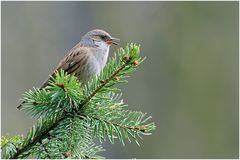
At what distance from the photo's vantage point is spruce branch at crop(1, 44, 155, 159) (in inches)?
90.7

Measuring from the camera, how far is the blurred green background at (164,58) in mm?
10766

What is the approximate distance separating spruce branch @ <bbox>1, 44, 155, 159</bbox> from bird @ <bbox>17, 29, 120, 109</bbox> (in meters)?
1.06

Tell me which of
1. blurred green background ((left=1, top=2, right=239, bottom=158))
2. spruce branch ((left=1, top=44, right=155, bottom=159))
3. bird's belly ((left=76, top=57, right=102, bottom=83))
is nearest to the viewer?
spruce branch ((left=1, top=44, right=155, bottom=159))

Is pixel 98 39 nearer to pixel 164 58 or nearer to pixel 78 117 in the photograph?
pixel 78 117

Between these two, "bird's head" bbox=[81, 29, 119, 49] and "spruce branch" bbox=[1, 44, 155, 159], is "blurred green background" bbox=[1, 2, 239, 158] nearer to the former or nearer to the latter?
"bird's head" bbox=[81, 29, 119, 49]

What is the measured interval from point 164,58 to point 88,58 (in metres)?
8.28

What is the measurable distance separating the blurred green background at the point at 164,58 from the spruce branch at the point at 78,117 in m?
7.65

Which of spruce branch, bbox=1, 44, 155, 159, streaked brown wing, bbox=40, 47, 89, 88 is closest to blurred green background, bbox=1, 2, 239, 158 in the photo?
streaked brown wing, bbox=40, 47, 89, 88

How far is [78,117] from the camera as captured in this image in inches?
93.7

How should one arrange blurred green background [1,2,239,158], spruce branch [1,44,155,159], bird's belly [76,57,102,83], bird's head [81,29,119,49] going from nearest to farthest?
spruce branch [1,44,155,159] < bird's belly [76,57,102,83] < bird's head [81,29,119,49] < blurred green background [1,2,239,158]

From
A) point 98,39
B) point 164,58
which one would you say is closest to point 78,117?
point 98,39

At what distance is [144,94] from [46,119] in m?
8.71

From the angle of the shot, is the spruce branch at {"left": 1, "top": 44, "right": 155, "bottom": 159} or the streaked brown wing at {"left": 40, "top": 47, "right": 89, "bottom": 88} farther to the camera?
the streaked brown wing at {"left": 40, "top": 47, "right": 89, "bottom": 88}

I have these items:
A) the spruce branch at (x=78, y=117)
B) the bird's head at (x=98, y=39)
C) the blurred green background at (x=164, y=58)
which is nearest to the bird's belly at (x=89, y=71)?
the bird's head at (x=98, y=39)
